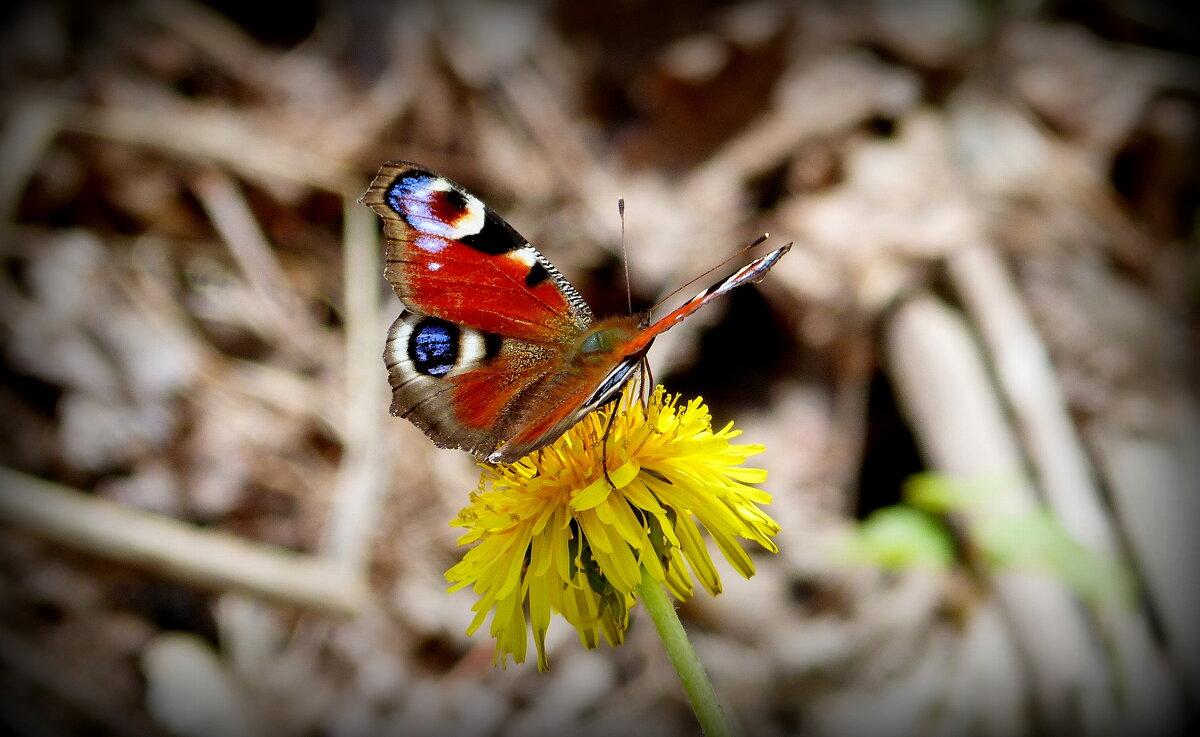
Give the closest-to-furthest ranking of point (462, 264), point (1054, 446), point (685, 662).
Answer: point (685, 662), point (462, 264), point (1054, 446)

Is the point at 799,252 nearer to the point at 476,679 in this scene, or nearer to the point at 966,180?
the point at 966,180

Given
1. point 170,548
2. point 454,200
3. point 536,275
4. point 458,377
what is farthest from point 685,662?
point 170,548

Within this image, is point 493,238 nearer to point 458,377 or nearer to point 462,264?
point 462,264

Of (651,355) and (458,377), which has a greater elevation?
(458,377)

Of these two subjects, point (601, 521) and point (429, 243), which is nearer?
point (601, 521)

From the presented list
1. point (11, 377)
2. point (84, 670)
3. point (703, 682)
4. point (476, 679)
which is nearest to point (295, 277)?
point (11, 377)

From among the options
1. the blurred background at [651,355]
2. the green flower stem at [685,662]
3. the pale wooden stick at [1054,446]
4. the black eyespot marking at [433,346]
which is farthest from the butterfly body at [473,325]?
the pale wooden stick at [1054,446]
